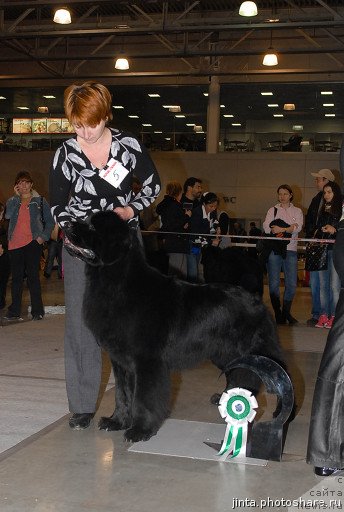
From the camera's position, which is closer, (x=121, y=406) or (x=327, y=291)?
(x=121, y=406)

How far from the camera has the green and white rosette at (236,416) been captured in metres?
3.23

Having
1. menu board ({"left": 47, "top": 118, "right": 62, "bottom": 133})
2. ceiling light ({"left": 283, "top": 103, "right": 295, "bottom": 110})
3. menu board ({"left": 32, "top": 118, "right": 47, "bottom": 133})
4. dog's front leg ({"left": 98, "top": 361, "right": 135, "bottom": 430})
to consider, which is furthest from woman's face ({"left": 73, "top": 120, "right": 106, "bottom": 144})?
menu board ({"left": 32, "top": 118, "right": 47, "bottom": 133})

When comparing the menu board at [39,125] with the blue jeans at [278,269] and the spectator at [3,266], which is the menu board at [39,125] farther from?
the blue jeans at [278,269]

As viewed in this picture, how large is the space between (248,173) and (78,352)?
16.3 meters

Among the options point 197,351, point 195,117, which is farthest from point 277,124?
point 197,351

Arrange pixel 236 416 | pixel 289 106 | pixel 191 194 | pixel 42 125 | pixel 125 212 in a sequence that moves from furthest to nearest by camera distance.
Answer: pixel 42 125
pixel 289 106
pixel 191 194
pixel 125 212
pixel 236 416

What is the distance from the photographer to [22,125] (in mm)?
21344

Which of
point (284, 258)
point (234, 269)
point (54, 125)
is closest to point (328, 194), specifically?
point (284, 258)

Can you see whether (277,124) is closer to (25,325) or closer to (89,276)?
(25,325)

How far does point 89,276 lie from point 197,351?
65cm

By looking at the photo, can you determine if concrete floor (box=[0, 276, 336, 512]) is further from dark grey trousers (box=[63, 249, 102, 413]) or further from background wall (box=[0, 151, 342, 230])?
background wall (box=[0, 151, 342, 230])

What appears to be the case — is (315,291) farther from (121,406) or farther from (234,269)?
(121,406)

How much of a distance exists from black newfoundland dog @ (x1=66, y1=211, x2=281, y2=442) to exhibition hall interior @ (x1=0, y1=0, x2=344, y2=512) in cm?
9

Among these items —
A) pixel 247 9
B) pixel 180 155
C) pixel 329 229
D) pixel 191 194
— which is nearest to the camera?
pixel 329 229
